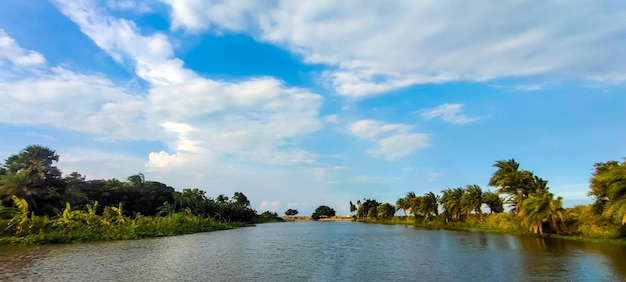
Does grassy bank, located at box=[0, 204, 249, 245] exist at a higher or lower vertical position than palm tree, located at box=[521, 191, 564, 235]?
lower

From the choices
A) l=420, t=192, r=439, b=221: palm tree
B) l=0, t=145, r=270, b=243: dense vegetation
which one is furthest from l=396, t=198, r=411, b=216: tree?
l=0, t=145, r=270, b=243: dense vegetation

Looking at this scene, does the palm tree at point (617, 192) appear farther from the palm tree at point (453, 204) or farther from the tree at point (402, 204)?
the tree at point (402, 204)

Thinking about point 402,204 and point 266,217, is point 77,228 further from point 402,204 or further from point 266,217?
point 266,217

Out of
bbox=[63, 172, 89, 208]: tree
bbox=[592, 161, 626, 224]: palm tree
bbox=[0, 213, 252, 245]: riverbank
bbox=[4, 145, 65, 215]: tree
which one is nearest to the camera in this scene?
bbox=[592, 161, 626, 224]: palm tree

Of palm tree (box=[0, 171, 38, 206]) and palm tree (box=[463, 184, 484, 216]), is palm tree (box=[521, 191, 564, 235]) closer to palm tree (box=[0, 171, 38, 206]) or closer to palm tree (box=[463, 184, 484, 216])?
palm tree (box=[463, 184, 484, 216])

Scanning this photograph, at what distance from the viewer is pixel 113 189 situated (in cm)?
7319

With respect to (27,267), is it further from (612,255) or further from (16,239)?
(612,255)

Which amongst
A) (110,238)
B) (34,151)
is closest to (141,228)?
(110,238)

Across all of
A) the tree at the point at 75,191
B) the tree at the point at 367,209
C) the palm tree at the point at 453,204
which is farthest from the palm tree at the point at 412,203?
the tree at the point at 75,191

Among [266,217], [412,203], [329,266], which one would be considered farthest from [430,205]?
[266,217]

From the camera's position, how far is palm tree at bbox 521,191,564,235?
4069 centimetres

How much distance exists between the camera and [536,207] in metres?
41.5

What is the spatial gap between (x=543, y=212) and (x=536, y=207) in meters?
0.83

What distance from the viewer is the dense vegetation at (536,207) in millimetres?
29953
